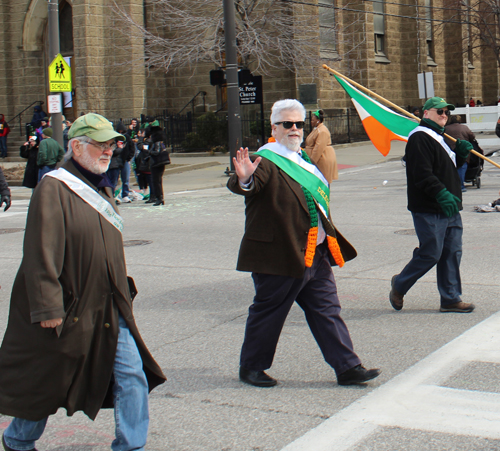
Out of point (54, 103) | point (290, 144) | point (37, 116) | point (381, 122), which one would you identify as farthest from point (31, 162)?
point (37, 116)

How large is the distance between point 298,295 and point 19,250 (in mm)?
6794

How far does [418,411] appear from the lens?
4.25 metres

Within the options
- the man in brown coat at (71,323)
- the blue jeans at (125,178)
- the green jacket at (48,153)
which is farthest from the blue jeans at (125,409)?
the blue jeans at (125,178)

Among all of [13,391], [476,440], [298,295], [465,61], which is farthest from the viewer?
[465,61]

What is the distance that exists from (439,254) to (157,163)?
9.85m

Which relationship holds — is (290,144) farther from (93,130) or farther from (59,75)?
(59,75)

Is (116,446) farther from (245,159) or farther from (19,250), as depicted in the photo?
(19,250)

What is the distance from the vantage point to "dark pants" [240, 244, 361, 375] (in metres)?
4.70

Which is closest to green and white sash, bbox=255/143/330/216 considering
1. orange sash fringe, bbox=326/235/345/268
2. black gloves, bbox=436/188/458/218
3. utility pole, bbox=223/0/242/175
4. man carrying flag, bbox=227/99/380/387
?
man carrying flag, bbox=227/99/380/387

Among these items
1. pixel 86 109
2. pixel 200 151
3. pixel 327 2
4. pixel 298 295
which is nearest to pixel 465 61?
pixel 327 2

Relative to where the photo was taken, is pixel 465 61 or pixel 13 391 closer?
pixel 13 391

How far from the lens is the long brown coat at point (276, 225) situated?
4.66 m

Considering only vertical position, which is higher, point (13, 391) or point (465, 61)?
point (465, 61)

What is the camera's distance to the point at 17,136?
30141mm
